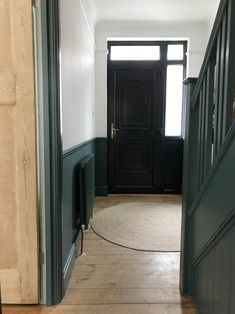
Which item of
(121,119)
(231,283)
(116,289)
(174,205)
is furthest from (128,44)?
(231,283)

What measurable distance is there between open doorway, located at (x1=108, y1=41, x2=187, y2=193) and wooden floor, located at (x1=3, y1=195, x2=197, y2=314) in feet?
6.84

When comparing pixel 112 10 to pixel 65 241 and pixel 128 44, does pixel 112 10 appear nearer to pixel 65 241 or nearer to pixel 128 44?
pixel 128 44

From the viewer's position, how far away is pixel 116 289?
1.94m

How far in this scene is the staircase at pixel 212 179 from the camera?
121cm

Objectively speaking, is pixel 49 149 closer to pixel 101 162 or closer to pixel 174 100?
pixel 101 162

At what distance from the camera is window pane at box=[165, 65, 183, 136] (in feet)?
14.8

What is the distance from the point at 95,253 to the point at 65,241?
54 cm

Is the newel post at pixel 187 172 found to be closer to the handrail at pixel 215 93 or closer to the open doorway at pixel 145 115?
the handrail at pixel 215 93

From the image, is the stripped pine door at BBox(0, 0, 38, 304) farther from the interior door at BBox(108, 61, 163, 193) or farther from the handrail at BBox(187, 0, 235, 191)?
the interior door at BBox(108, 61, 163, 193)

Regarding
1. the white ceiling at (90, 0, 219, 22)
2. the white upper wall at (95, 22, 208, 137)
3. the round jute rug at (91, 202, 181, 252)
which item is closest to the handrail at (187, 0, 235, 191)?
the round jute rug at (91, 202, 181, 252)

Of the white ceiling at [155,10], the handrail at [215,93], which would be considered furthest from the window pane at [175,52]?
the handrail at [215,93]

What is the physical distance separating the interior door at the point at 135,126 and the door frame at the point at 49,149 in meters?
2.87

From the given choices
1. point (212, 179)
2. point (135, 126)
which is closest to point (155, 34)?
point (135, 126)

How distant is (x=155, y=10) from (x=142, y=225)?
9.41 ft
